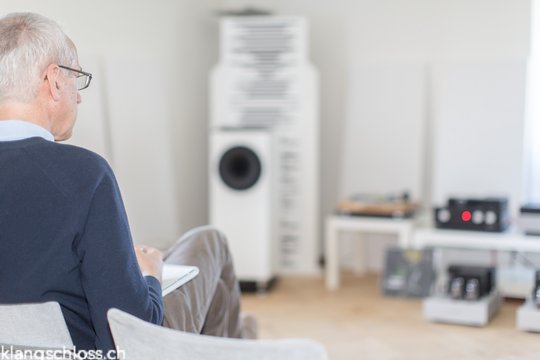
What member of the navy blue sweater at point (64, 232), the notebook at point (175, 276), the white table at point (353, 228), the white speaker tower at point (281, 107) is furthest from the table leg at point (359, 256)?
the navy blue sweater at point (64, 232)

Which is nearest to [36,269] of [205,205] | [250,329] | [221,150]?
[250,329]

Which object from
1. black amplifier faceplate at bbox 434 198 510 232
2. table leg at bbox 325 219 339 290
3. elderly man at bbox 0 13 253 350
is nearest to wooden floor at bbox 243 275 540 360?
table leg at bbox 325 219 339 290

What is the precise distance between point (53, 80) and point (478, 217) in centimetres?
305

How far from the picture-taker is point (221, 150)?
4.47 m

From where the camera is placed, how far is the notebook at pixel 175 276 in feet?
5.61

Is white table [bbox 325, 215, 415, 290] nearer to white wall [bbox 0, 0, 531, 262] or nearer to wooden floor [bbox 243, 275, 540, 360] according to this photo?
wooden floor [bbox 243, 275, 540, 360]

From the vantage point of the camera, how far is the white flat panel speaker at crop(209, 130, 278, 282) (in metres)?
4.42

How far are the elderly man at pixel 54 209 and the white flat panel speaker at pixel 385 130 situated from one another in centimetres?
353

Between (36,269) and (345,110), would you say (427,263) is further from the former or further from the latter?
(36,269)

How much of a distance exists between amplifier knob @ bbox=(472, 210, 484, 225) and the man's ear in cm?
303

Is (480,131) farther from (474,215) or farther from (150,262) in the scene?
A: (150,262)

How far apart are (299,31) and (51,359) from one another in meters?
3.73

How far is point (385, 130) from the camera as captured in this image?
4922 millimetres

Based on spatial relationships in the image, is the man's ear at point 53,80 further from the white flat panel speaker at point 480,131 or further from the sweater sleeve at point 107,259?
the white flat panel speaker at point 480,131
